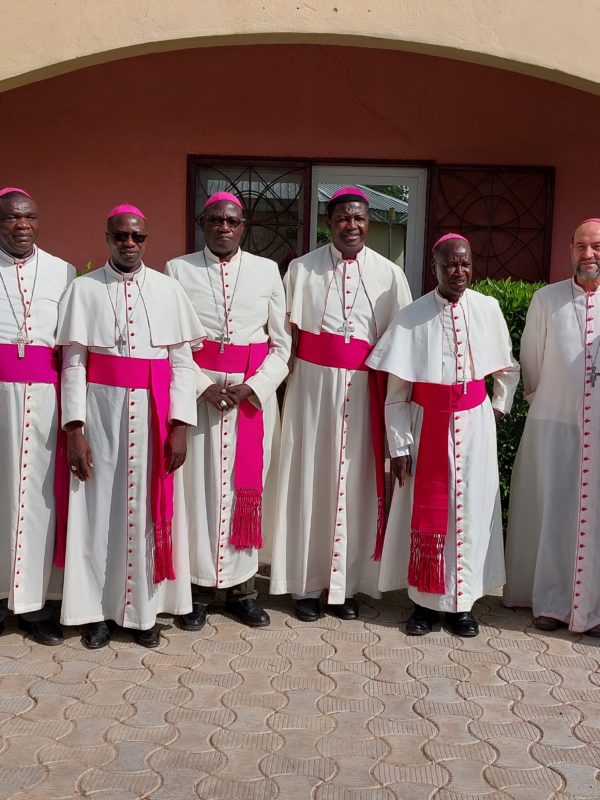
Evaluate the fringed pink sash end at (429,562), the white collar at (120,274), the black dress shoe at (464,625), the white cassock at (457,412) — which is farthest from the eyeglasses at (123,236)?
the black dress shoe at (464,625)

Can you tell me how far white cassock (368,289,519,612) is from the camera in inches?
177

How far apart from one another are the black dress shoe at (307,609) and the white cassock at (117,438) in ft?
2.51

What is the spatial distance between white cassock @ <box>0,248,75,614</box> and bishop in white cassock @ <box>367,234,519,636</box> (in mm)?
1554

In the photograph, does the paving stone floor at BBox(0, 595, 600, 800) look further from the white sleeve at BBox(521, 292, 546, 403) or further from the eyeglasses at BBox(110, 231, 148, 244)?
the eyeglasses at BBox(110, 231, 148, 244)

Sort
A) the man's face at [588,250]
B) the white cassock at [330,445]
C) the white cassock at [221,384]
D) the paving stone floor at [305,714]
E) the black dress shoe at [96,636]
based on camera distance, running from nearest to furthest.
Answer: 1. the paving stone floor at [305,714]
2. the black dress shoe at [96,636]
3. the man's face at [588,250]
4. the white cassock at [221,384]
5. the white cassock at [330,445]

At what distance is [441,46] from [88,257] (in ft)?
10.8

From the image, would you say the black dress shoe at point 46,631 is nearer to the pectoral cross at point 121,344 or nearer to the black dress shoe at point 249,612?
the black dress shoe at point 249,612

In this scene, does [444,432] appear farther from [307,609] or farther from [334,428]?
[307,609]

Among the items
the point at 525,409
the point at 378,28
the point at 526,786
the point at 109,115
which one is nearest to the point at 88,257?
the point at 109,115

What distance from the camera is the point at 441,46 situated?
5430 millimetres

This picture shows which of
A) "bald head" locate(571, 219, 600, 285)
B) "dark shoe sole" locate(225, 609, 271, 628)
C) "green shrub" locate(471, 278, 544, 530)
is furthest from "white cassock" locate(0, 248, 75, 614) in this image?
"green shrub" locate(471, 278, 544, 530)

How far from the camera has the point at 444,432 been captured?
4.50m

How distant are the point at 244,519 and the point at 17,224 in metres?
1.75

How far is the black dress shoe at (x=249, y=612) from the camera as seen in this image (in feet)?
15.2
